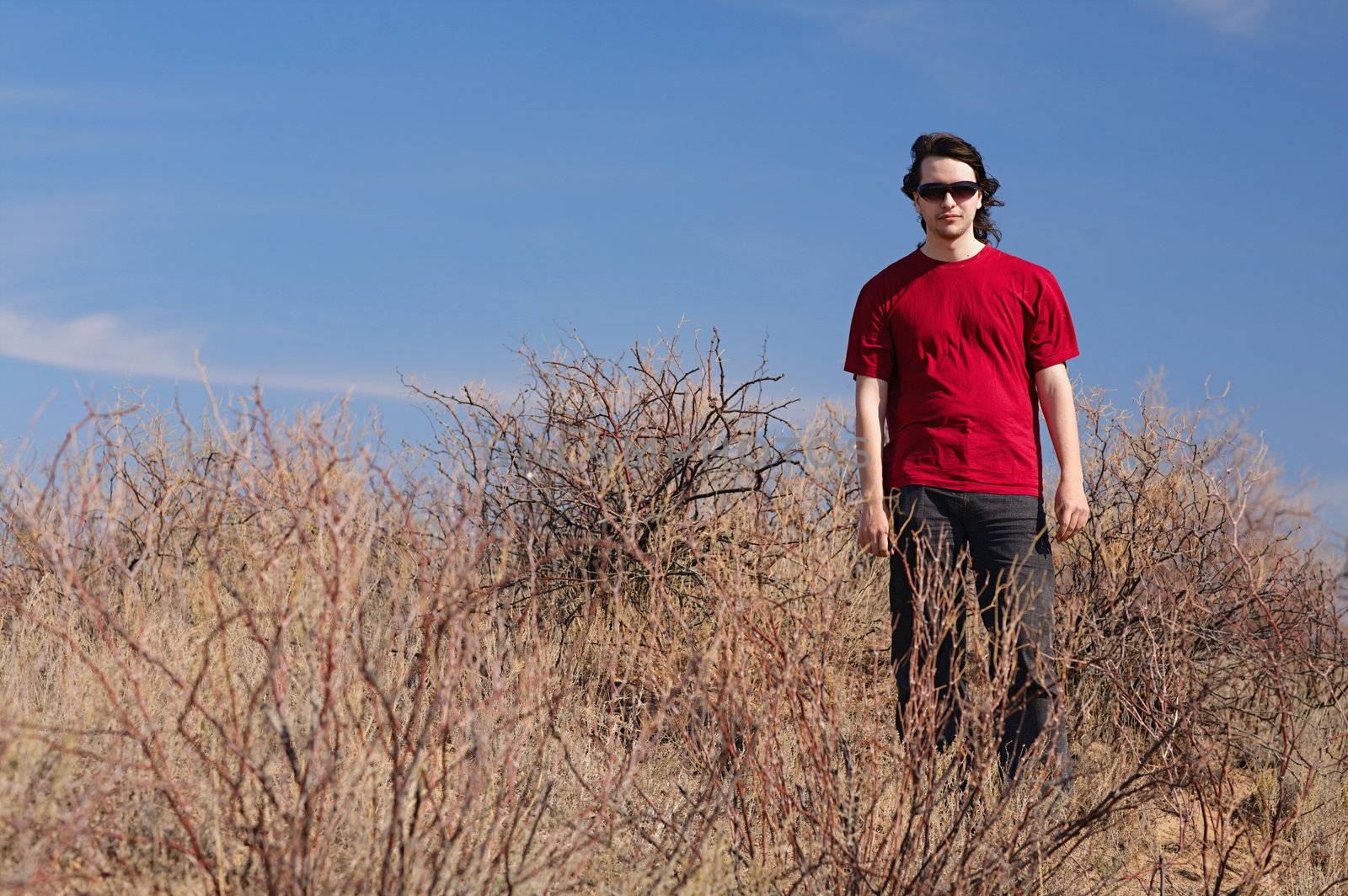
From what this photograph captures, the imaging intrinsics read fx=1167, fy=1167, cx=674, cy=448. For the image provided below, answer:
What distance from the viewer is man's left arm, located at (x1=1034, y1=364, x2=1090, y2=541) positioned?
3881 mm

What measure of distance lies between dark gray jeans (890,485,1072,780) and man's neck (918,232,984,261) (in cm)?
85

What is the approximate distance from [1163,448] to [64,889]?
506 centimetres

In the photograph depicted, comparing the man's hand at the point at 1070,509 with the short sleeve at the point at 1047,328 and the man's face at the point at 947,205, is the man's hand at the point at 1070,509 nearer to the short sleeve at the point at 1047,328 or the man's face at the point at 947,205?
the short sleeve at the point at 1047,328

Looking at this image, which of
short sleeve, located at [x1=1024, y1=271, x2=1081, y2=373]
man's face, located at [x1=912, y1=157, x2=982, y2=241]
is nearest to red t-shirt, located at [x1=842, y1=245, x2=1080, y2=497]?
short sleeve, located at [x1=1024, y1=271, x2=1081, y2=373]

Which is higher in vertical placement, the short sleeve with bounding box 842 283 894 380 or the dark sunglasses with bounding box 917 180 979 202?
the dark sunglasses with bounding box 917 180 979 202

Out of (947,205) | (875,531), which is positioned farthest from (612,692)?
(947,205)

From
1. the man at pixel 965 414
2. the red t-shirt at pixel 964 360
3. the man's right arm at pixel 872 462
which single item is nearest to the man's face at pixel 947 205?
the man at pixel 965 414

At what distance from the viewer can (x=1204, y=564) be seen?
5.61 m

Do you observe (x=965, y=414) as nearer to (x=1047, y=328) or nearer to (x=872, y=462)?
(x=872, y=462)

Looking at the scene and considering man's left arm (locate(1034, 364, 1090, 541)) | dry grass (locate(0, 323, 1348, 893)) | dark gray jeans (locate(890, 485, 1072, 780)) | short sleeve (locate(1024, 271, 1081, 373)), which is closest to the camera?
dry grass (locate(0, 323, 1348, 893))

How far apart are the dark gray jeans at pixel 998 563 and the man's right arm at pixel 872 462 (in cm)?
7

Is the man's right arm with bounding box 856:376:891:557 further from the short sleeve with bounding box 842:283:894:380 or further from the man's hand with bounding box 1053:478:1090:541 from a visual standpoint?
the man's hand with bounding box 1053:478:1090:541

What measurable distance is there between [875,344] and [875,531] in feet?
2.23

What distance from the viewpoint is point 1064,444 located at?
155 inches
